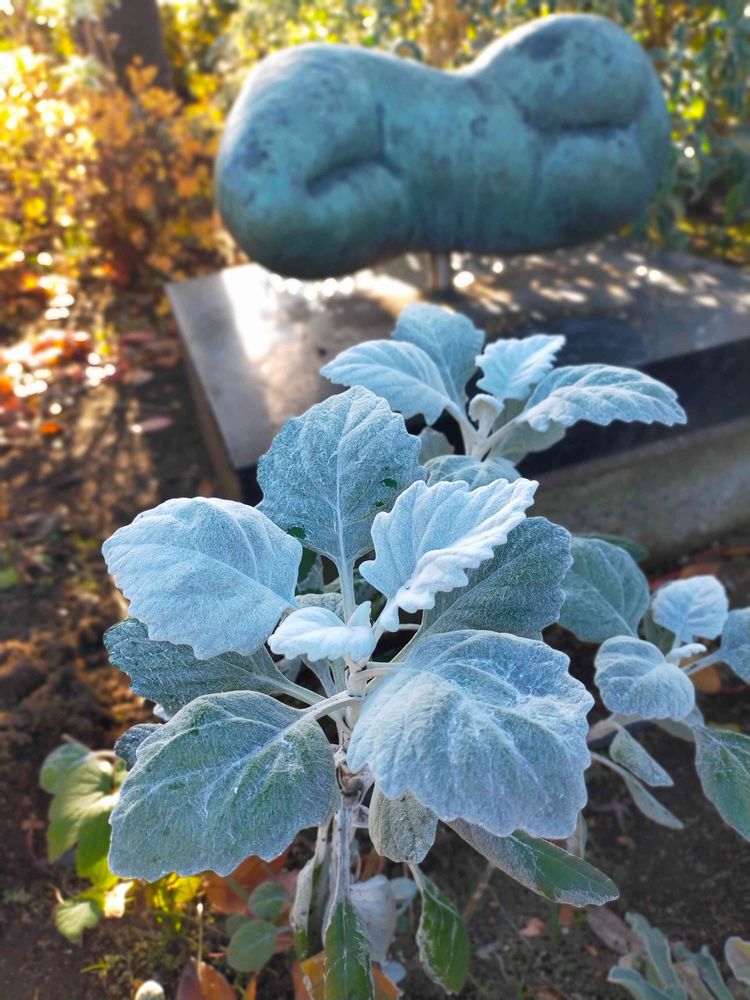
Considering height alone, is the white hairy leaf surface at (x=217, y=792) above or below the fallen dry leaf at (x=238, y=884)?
above

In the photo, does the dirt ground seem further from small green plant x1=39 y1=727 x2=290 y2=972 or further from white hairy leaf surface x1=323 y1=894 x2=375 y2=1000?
white hairy leaf surface x1=323 y1=894 x2=375 y2=1000

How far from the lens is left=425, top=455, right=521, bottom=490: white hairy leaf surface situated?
2.99 feet

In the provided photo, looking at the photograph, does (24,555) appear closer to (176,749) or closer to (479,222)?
(479,222)

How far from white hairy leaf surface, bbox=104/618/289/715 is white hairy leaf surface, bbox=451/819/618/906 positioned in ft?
0.78

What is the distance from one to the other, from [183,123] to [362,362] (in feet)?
10.0

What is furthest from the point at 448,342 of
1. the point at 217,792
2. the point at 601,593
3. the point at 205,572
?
the point at 217,792

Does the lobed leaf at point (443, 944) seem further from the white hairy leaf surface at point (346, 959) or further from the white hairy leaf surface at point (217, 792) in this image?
the white hairy leaf surface at point (217, 792)

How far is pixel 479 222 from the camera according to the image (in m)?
2.13

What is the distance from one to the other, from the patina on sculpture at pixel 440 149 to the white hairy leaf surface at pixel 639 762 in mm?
1326

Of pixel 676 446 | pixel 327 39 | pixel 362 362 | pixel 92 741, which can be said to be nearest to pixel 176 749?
pixel 362 362

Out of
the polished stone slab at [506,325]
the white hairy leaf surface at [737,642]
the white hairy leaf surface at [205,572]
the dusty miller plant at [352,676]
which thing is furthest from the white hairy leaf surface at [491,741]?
the polished stone slab at [506,325]

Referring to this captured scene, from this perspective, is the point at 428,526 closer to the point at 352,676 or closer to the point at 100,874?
the point at 352,676

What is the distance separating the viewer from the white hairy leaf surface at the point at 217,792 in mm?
627

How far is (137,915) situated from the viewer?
4.50ft
